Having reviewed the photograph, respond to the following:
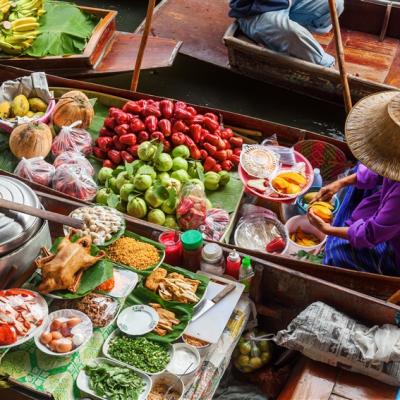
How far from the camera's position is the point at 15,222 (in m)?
2.62

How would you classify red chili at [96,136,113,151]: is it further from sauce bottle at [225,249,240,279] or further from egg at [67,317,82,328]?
egg at [67,317,82,328]

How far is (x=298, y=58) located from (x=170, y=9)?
1.98 meters

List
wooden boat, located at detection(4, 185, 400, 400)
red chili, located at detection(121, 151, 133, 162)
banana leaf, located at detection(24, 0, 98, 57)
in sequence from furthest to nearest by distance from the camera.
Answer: banana leaf, located at detection(24, 0, 98, 57) → red chili, located at detection(121, 151, 133, 162) → wooden boat, located at detection(4, 185, 400, 400)

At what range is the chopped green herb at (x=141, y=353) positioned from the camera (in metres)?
2.57

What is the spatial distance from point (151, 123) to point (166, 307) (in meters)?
1.85

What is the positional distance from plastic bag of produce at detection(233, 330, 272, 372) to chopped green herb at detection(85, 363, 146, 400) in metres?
0.80

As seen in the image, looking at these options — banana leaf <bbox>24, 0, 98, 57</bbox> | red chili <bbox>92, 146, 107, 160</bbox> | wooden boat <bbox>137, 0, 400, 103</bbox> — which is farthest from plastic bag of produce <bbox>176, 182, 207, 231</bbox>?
banana leaf <bbox>24, 0, 98, 57</bbox>

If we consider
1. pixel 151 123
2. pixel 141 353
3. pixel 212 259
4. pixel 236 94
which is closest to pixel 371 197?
pixel 212 259

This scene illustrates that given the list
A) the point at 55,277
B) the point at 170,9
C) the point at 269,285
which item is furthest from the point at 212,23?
the point at 55,277

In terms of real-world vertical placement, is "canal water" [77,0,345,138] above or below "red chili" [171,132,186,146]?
below

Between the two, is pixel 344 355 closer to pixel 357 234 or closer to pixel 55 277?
pixel 357 234

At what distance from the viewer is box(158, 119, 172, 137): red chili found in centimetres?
416

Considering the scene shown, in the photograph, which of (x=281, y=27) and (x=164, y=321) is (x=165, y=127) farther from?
(x=164, y=321)

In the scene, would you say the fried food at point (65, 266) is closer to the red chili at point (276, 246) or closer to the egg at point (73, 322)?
the egg at point (73, 322)
